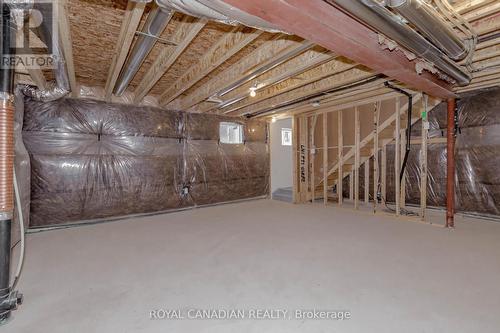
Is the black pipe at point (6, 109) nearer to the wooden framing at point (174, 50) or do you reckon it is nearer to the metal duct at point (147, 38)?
the metal duct at point (147, 38)

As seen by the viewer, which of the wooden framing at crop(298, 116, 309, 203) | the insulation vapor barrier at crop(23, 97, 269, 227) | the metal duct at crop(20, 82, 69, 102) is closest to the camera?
the metal duct at crop(20, 82, 69, 102)

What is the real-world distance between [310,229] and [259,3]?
117 inches

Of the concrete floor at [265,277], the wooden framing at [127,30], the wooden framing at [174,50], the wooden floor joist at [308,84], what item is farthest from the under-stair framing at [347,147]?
the wooden framing at [127,30]

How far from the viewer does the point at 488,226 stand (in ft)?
11.9

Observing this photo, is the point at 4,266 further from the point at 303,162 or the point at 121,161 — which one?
the point at 303,162

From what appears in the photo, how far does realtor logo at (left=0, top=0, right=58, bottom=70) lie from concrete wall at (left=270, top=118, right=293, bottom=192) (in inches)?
197

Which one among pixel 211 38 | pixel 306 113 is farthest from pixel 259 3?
pixel 306 113

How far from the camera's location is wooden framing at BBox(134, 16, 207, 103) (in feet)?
7.03

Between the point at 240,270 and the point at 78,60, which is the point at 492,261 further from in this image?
the point at 78,60

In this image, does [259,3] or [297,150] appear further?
[297,150]

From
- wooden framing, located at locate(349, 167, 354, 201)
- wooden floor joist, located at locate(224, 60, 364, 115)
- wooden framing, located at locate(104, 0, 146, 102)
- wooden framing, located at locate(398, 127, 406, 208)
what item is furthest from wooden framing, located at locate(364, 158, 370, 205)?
wooden framing, located at locate(104, 0, 146, 102)

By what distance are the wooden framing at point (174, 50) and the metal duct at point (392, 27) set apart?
1.18 m

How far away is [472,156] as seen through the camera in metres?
4.27

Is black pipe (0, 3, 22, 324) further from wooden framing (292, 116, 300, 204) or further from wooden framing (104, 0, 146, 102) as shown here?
wooden framing (292, 116, 300, 204)
